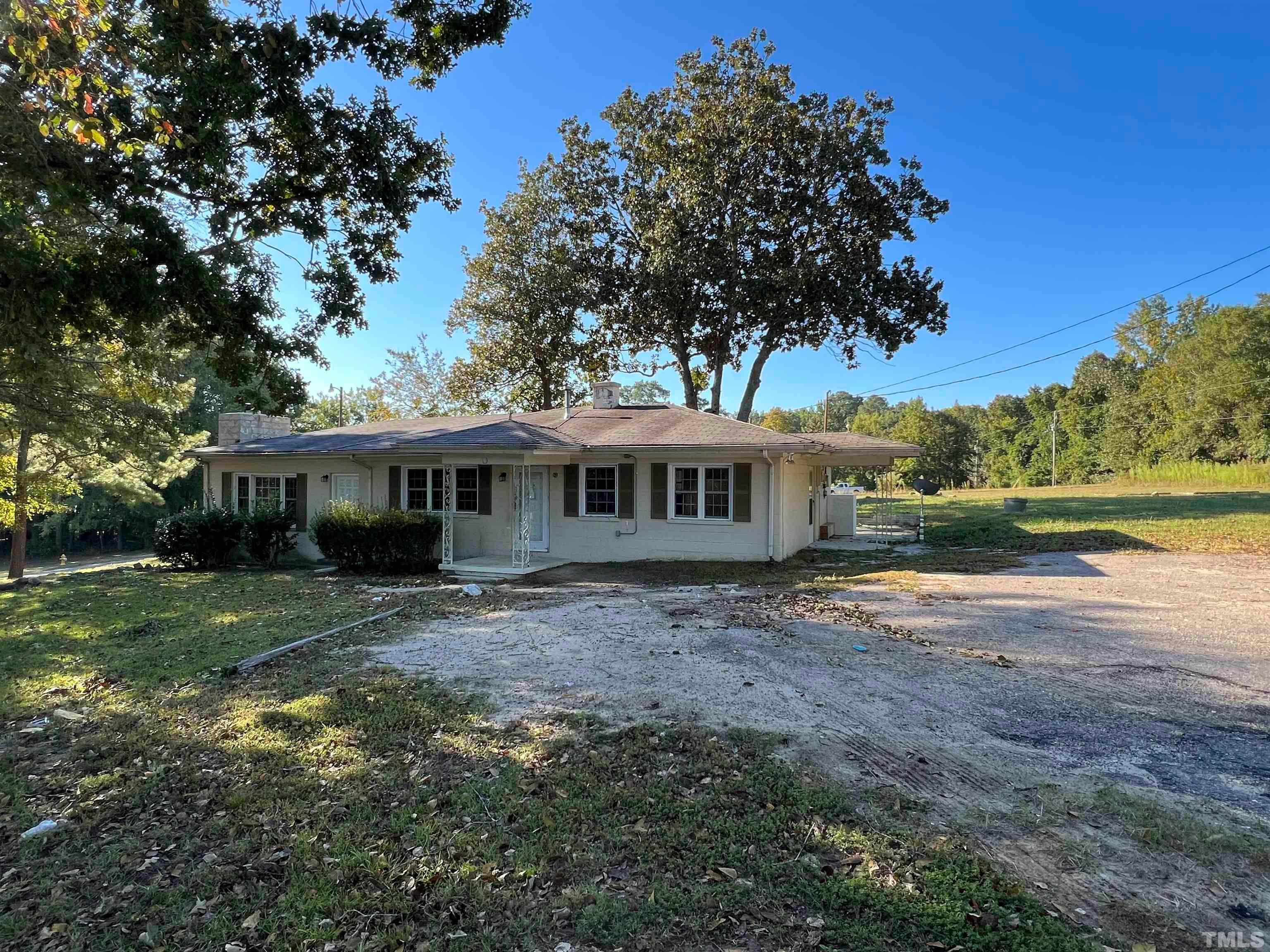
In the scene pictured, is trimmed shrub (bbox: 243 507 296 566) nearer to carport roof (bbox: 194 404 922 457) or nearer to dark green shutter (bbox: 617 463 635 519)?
carport roof (bbox: 194 404 922 457)

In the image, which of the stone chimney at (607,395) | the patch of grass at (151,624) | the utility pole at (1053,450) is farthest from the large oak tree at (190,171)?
the utility pole at (1053,450)

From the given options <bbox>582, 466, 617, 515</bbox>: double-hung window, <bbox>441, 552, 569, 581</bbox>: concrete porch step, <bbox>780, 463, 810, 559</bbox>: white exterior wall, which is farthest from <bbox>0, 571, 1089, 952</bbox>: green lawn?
<bbox>780, 463, 810, 559</bbox>: white exterior wall

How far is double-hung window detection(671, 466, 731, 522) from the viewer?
42.4ft

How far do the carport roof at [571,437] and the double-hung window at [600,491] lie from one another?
0.71 m

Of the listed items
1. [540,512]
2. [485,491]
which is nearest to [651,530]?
[540,512]

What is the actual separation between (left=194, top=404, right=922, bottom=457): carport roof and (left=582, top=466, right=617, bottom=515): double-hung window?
0.71 metres

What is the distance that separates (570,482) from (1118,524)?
1585 centimetres

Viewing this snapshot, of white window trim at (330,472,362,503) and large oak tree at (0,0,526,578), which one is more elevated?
large oak tree at (0,0,526,578)

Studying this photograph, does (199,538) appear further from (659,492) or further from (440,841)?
(440,841)

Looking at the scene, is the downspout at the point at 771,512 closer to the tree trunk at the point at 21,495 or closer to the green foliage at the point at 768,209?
the green foliage at the point at 768,209

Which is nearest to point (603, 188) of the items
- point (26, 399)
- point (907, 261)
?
point (907, 261)

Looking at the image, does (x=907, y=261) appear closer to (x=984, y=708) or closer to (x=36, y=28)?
(x=984, y=708)

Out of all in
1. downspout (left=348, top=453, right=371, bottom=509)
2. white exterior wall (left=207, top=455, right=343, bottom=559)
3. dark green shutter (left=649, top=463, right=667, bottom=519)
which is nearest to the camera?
dark green shutter (left=649, top=463, right=667, bottom=519)

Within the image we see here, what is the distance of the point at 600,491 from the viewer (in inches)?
543
